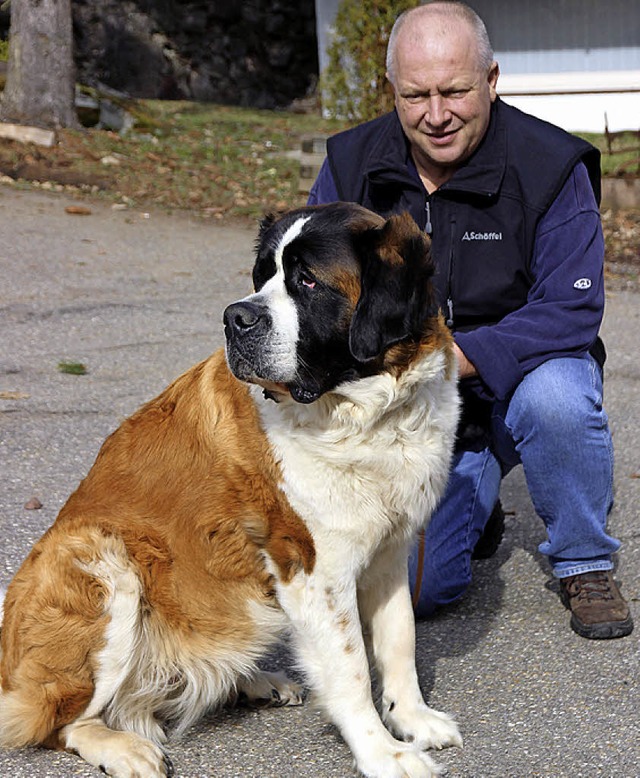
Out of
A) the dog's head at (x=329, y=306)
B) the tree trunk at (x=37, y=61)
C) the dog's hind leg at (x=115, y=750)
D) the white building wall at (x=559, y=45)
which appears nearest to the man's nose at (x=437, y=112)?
the dog's head at (x=329, y=306)

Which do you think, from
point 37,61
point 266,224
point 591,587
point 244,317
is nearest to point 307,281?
point 244,317

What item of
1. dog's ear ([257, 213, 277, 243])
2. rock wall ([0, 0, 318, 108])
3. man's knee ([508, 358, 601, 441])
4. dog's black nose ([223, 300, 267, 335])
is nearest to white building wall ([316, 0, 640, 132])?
rock wall ([0, 0, 318, 108])

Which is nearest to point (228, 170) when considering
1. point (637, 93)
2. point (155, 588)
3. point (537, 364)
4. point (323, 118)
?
point (323, 118)

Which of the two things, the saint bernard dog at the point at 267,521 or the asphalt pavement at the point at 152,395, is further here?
the asphalt pavement at the point at 152,395

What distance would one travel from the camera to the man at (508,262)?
A: 361 cm

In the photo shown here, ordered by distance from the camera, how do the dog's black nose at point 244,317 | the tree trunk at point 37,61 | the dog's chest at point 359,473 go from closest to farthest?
the dog's black nose at point 244,317
the dog's chest at point 359,473
the tree trunk at point 37,61

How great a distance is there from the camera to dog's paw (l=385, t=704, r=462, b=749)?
298 cm

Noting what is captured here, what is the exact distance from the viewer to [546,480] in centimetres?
368

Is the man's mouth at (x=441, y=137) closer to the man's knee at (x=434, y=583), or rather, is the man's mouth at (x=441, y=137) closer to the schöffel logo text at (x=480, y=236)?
the schöffel logo text at (x=480, y=236)

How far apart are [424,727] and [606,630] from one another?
0.95m

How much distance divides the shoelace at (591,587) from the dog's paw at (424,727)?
0.92 m

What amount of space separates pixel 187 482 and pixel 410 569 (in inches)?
47.1

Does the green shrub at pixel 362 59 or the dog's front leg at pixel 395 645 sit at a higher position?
the green shrub at pixel 362 59

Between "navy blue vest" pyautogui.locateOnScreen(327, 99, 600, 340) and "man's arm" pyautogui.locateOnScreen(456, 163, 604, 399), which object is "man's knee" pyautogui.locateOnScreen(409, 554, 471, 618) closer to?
"man's arm" pyautogui.locateOnScreen(456, 163, 604, 399)
